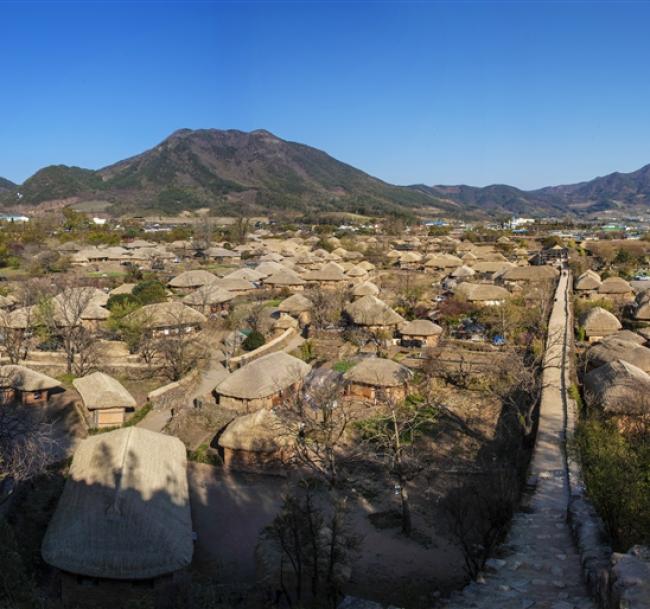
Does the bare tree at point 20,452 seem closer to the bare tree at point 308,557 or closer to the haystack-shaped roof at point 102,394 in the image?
the haystack-shaped roof at point 102,394

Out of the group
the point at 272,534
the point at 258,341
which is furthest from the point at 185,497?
the point at 258,341

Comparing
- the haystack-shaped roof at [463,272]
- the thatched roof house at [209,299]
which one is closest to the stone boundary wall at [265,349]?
the thatched roof house at [209,299]

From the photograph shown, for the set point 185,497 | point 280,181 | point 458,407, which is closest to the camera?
point 185,497

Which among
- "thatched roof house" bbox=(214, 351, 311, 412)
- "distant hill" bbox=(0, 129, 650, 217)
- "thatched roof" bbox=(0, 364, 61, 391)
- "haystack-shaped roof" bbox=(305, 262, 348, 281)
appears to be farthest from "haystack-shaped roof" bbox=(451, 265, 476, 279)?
"distant hill" bbox=(0, 129, 650, 217)

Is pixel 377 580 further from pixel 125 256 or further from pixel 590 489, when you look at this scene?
pixel 125 256

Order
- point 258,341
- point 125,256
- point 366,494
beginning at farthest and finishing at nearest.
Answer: point 125,256
point 258,341
point 366,494

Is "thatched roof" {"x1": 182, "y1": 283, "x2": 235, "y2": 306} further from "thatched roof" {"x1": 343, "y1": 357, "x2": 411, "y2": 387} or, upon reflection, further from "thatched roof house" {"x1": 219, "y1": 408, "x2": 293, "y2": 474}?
"thatched roof house" {"x1": 219, "y1": 408, "x2": 293, "y2": 474}
